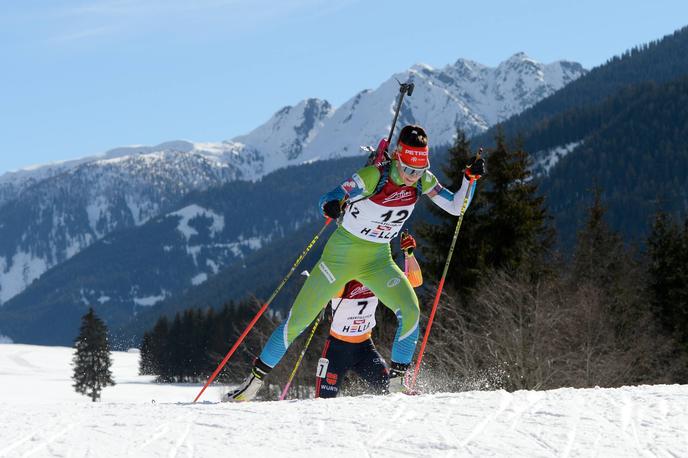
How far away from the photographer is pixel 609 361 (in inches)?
803

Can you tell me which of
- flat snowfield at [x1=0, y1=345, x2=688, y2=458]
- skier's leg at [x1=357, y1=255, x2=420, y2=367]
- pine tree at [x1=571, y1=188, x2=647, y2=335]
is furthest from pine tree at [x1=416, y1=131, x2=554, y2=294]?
flat snowfield at [x1=0, y1=345, x2=688, y2=458]

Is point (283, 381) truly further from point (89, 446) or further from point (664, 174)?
point (664, 174)

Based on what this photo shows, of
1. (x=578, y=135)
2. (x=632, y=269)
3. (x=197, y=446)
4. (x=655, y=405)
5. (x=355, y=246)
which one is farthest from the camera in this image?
(x=578, y=135)

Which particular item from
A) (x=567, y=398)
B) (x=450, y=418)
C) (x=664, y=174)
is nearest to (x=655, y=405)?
(x=567, y=398)

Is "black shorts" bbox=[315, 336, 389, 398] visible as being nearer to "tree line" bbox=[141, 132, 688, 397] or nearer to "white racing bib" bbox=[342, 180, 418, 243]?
"white racing bib" bbox=[342, 180, 418, 243]

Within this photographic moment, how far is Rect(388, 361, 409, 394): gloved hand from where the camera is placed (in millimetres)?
7750

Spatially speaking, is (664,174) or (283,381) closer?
(283,381)

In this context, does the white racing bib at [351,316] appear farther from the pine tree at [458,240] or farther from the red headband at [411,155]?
the pine tree at [458,240]

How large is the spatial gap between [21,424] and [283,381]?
88.4 ft

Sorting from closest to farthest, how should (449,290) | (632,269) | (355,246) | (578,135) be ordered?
(355,246) < (449,290) < (632,269) < (578,135)

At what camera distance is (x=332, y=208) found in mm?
7145

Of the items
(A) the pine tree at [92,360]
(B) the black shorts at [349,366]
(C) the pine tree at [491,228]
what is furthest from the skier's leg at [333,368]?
(A) the pine tree at [92,360]

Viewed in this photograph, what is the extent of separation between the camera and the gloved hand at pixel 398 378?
7.75m

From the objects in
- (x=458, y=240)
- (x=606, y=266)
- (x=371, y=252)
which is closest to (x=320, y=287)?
(x=371, y=252)
